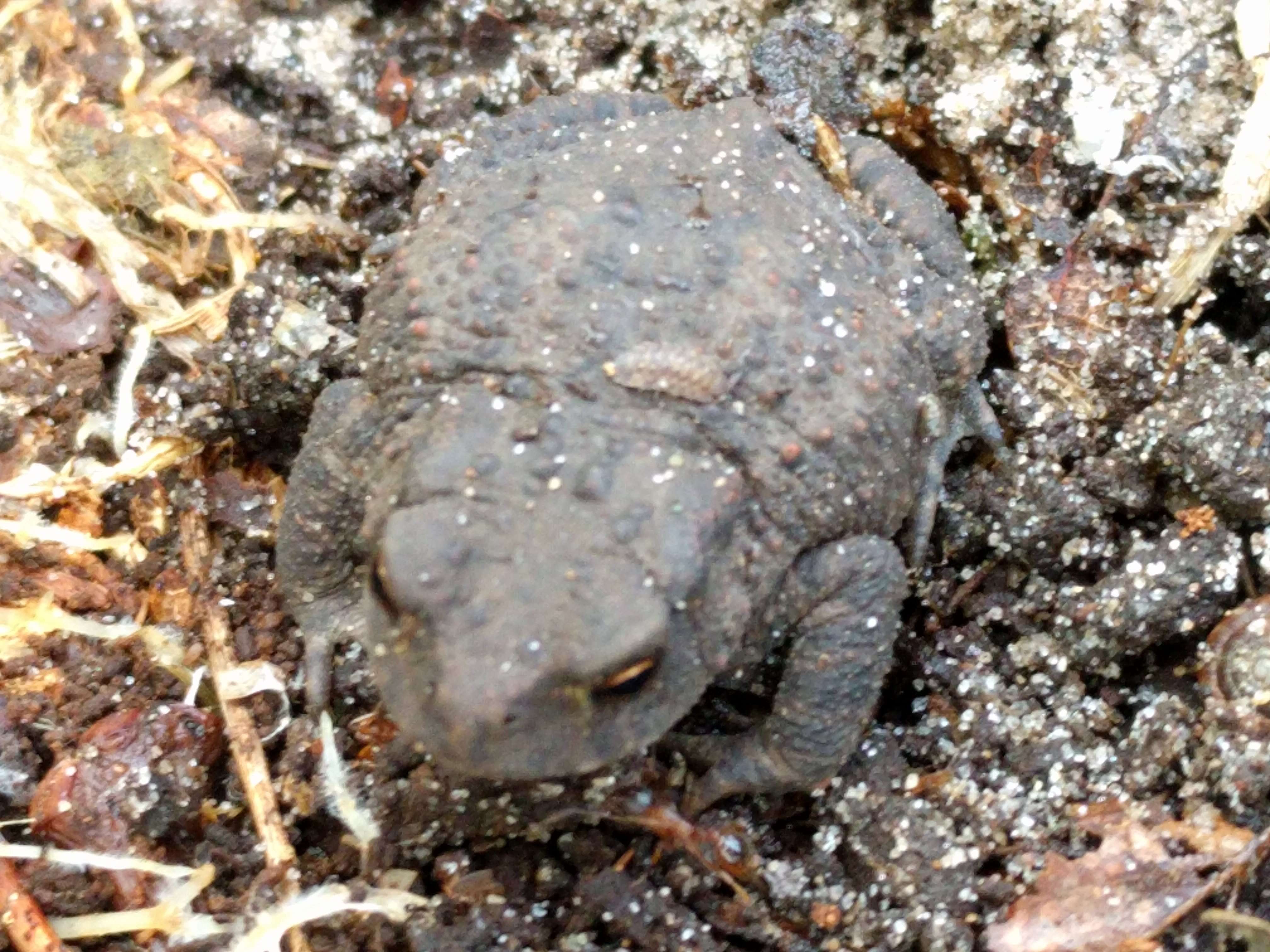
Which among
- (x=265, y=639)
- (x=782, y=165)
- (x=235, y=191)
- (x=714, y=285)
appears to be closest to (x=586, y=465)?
(x=714, y=285)

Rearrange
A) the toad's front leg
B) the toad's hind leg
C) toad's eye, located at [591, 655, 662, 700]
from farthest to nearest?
the toad's hind leg < the toad's front leg < toad's eye, located at [591, 655, 662, 700]

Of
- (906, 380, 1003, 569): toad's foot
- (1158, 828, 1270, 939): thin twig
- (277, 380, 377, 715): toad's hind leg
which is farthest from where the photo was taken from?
(906, 380, 1003, 569): toad's foot

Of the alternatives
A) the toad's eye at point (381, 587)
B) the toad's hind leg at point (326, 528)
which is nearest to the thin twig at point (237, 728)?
the toad's hind leg at point (326, 528)

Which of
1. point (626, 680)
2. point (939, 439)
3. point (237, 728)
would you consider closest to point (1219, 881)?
point (939, 439)

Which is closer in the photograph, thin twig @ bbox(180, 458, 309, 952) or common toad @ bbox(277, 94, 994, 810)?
common toad @ bbox(277, 94, 994, 810)

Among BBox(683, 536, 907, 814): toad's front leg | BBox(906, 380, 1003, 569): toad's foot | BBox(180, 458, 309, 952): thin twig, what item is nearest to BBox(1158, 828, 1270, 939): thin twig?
BBox(683, 536, 907, 814): toad's front leg

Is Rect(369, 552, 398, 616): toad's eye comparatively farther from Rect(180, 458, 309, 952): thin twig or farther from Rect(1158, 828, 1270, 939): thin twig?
Rect(1158, 828, 1270, 939): thin twig

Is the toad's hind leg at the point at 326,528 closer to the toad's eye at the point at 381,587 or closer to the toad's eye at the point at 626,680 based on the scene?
the toad's eye at the point at 381,587
